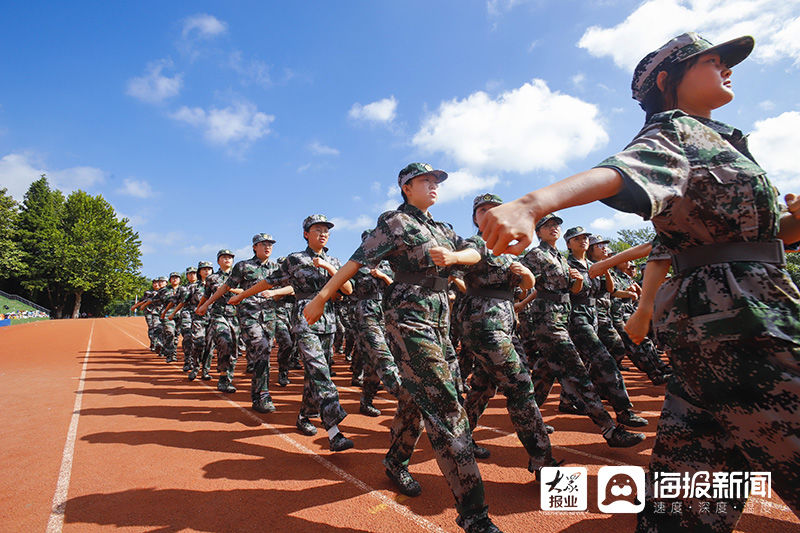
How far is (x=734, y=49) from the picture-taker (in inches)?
65.9

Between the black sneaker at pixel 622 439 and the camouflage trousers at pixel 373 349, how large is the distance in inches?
95.3

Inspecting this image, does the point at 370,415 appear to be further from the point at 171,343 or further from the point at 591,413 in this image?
the point at 171,343

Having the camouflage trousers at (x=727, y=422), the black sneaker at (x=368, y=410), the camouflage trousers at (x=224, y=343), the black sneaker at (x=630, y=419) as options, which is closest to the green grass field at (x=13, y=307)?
the camouflage trousers at (x=224, y=343)

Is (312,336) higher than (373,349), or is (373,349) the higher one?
(312,336)

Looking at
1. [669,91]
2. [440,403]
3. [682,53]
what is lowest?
[440,403]

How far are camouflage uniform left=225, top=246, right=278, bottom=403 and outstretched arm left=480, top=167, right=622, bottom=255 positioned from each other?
5.53 metres

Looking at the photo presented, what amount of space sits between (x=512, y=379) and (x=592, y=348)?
7.29 ft

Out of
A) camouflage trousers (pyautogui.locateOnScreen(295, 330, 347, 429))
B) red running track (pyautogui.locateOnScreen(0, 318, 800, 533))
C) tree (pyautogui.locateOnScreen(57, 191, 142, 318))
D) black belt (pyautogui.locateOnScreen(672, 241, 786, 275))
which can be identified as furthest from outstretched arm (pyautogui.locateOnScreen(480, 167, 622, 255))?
tree (pyautogui.locateOnScreen(57, 191, 142, 318))

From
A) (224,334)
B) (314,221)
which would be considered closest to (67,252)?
(224,334)

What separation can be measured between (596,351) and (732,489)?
142 inches

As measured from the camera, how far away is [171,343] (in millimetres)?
14633

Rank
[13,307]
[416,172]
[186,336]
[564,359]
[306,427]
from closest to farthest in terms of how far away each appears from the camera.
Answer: [416,172], [564,359], [306,427], [186,336], [13,307]

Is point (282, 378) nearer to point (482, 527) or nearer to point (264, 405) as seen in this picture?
point (264, 405)

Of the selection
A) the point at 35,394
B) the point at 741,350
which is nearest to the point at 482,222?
the point at 741,350
